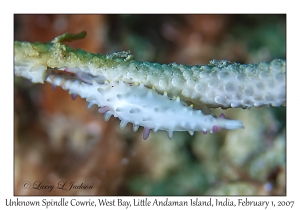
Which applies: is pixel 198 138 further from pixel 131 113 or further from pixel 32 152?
pixel 131 113

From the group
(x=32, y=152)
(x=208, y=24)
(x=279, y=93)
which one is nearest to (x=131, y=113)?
(x=279, y=93)

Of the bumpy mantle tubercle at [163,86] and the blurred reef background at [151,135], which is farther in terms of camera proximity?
the blurred reef background at [151,135]

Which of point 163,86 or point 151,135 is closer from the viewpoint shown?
point 163,86

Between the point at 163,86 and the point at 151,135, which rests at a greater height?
the point at 163,86

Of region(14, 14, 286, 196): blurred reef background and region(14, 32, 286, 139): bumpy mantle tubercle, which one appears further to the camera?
region(14, 14, 286, 196): blurred reef background
